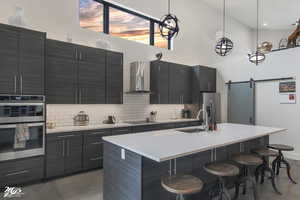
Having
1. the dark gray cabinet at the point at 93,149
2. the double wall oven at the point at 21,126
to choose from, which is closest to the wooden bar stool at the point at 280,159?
the dark gray cabinet at the point at 93,149

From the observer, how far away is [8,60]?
2.85 meters

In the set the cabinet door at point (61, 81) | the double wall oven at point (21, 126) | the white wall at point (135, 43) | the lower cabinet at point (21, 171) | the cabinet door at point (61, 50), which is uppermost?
the white wall at point (135, 43)

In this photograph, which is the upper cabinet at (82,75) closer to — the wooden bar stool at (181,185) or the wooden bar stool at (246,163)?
the wooden bar stool at (181,185)

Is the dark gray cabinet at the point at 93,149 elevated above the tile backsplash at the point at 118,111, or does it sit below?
below

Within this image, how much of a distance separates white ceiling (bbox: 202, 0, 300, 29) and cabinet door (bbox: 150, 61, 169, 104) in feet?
11.9

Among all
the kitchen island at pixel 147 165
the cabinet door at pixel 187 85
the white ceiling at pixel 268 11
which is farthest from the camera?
the white ceiling at pixel 268 11

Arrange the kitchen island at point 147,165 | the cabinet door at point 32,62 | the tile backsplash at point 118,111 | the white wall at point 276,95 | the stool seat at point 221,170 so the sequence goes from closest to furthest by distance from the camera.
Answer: the kitchen island at point 147,165 → the stool seat at point 221,170 → the cabinet door at point 32,62 → the tile backsplash at point 118,111 → the white wall at point 276,95

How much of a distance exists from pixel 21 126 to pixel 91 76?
1621mm

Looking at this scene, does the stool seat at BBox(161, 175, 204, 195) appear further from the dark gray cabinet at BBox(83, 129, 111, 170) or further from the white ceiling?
the white ceiling

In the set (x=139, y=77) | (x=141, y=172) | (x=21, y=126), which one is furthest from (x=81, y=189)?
(x=139, y=77)

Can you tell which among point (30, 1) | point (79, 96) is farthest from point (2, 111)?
point (30, 1)

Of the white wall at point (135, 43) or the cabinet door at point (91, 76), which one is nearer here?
the white wall at point (135, 43)

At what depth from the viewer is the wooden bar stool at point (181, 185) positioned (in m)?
1.70

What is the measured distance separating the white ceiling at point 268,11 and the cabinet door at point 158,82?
3.61 metres
